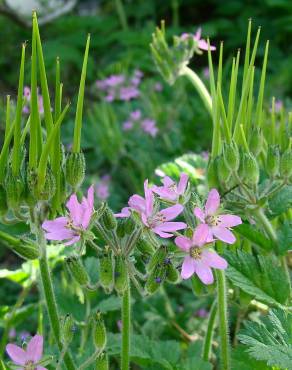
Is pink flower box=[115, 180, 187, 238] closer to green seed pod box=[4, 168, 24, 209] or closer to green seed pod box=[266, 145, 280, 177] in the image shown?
green seed pod box=[4, 168, 24, 209]

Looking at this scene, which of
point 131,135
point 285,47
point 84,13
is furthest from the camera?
point 84,13

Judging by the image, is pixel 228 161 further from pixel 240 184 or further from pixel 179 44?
pixel 179 44

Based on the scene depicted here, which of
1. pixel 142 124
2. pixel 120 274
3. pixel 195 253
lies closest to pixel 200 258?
pixel 195 253

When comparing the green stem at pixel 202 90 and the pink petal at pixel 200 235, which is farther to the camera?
the green stem at pixel 202 90

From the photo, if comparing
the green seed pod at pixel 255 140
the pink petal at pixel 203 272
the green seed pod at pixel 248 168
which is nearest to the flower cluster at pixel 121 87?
the green seed pod at pixel 255 140

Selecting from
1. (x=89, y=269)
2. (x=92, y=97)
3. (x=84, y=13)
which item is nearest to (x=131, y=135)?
(x=92, y=97)

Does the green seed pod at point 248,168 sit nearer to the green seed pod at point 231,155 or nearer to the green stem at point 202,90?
the green seed pod at point 231,155
